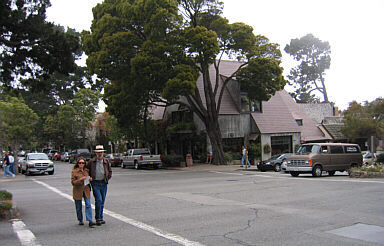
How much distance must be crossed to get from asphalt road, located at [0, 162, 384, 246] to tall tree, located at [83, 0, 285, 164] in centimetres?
1262

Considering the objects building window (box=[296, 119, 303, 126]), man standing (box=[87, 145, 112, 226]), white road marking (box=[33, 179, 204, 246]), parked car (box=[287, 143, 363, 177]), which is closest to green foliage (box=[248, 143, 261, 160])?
building window (box=[296, 119, 303, 126])

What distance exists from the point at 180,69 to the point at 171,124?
550 inches

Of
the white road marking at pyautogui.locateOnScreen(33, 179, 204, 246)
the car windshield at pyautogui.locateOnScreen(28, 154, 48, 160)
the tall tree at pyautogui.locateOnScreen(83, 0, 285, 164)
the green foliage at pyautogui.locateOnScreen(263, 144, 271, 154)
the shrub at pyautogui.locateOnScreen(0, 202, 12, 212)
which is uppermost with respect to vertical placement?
the tall tree at pyautogui.locateOnScreen(83, 0, 285, 164)

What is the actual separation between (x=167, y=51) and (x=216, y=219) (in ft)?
59.2

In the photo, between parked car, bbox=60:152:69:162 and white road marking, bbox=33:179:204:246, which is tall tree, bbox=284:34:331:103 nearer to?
parked car, bbox=60:152:69:162

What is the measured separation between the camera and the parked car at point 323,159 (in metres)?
19.7

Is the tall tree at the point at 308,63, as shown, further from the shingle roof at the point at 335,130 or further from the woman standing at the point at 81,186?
the woman standing at the point at 81,186

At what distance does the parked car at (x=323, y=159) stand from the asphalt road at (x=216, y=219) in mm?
5522

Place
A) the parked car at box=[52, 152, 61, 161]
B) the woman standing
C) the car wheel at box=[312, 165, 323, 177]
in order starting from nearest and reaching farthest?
the woman standing
the car wheel at box=[312, 165, 323, 177]
the parked car at box=[52, 152, 61, 161]

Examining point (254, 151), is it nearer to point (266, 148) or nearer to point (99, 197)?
point (266, 148)

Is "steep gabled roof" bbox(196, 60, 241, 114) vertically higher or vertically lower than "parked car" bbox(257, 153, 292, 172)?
higher

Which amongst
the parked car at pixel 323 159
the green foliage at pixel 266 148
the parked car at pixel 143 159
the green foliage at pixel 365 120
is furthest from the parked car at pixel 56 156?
the parked car at pixel 323 159

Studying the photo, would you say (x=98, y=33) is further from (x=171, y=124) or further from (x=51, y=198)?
(x=51, y=198)

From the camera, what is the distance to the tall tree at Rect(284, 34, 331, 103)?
6981 cm
